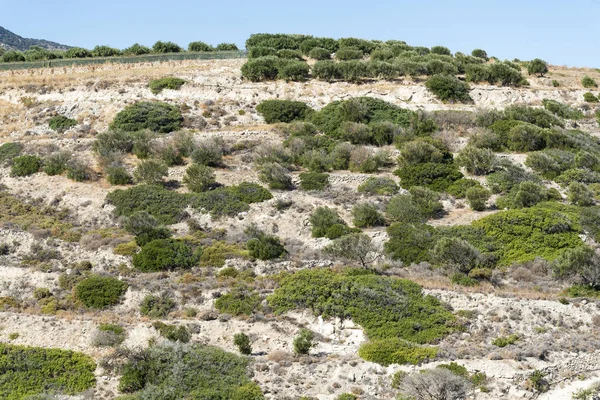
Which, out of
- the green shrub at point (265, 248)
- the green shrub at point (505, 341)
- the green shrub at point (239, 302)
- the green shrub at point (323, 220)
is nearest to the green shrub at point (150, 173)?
the green shrub at point (265, 248)

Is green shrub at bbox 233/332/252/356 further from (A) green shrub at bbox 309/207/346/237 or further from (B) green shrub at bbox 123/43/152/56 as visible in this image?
(B) green shrub at bbox 123/43/152/56

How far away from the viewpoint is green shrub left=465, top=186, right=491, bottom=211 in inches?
1373

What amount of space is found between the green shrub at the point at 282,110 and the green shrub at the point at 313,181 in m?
11.9

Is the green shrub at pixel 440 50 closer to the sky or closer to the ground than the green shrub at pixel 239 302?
closer to the sky

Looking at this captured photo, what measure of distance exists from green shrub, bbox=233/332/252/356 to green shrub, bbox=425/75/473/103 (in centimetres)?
3599

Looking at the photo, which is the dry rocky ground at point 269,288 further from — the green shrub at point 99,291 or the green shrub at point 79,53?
the green shrub at point 79,53

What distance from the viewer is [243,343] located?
69.5 feet

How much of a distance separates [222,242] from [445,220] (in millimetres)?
12464

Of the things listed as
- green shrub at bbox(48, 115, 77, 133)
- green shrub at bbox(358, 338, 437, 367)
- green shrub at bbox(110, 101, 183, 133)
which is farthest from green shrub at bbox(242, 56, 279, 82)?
green shrub at bbox(358, 338, 437, 367)

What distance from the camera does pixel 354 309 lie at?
78.0 ft

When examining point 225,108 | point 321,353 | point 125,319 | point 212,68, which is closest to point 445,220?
point 321,353

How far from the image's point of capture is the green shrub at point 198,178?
37.6 metres

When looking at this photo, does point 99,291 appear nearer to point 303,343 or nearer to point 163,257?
point 163,257

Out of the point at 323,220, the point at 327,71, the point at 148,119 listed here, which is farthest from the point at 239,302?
the point at 327,71
